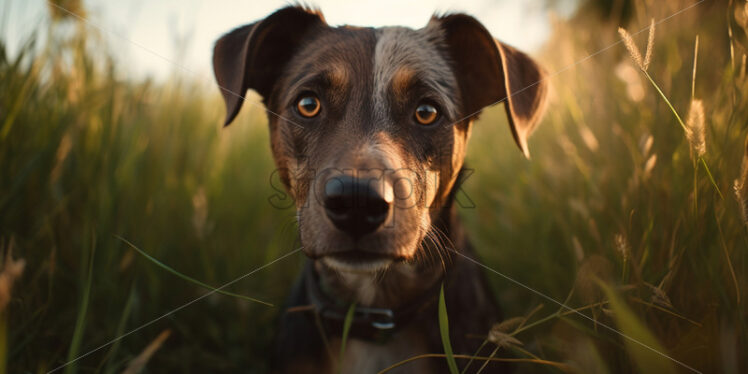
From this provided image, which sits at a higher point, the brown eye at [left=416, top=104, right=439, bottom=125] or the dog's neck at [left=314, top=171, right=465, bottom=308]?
the brown eye at [left=416, top=104, right=439, bottom=125]

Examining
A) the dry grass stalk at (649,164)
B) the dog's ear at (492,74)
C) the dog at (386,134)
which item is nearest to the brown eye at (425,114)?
the dog at (386,134)

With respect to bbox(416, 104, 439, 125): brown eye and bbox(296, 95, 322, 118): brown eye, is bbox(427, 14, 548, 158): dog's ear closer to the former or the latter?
bbox(416, 104, 439, 125): brown eye

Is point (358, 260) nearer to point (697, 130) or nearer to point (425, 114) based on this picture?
point (425, 114)

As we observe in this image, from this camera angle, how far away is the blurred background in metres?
1.66

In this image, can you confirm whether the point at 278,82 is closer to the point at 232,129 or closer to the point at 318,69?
the point at 318,69

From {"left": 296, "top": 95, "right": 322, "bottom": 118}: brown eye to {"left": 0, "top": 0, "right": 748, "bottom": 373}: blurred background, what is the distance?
46cm

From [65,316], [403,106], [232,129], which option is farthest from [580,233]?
[232,129]

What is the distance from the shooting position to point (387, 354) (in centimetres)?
226

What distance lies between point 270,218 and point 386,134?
91.7 inches

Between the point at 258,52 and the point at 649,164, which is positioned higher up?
the point at 258,52

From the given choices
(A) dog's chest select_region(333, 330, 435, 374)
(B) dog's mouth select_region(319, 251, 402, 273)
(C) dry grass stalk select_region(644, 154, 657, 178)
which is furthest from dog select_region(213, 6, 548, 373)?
(C) dry grass stalk select_region(644, 154, 657, 178)

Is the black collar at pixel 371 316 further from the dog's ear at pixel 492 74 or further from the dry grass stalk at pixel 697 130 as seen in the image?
the dry grass stalk at pixel 697 130

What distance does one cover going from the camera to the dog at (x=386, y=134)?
2025 millimetres

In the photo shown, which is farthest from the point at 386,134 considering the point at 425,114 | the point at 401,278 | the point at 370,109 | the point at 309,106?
the point at 401,278
